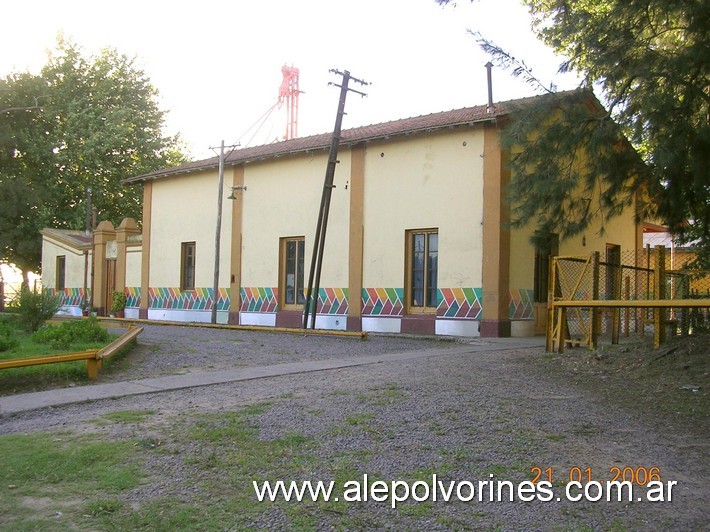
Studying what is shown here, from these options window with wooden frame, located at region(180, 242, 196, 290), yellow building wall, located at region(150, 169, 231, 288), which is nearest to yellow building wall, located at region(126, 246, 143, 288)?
yellow building wall, located at region(150, 169, 231, 288)

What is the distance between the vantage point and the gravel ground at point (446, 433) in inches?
159

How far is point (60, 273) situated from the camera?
Answer: 1226 inches

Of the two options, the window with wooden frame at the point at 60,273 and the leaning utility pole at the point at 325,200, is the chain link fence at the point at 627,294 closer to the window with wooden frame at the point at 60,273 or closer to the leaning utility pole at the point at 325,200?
the leaning utility pole at the point at 325,200

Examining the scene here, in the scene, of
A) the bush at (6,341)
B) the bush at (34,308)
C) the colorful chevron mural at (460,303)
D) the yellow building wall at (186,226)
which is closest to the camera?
the bush at (6,341)

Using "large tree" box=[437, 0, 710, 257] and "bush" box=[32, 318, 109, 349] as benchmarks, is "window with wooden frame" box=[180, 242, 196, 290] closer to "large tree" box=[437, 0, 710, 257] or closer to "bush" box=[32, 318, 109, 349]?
"bush" box=[32, 318, 109, 349]

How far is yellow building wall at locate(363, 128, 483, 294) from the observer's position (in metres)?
16.7

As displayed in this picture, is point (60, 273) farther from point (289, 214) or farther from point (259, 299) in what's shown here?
point (289, 214)

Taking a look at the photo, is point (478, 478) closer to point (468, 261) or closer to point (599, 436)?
point (599, 436)

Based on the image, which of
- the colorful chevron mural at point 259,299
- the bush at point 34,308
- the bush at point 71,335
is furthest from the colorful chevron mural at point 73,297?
the bush at point 71,335

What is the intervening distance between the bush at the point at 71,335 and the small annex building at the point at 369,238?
784 centimetres

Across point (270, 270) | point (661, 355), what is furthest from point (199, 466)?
point (270, 270)

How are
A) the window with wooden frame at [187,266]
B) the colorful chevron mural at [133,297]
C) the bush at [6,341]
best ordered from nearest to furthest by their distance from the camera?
the bush at [6,341] → the window with wooden frame at [187,266] → the colorful chevron mural at [133,297]

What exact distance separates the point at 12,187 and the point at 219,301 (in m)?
16.5

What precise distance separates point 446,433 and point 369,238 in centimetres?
1315
